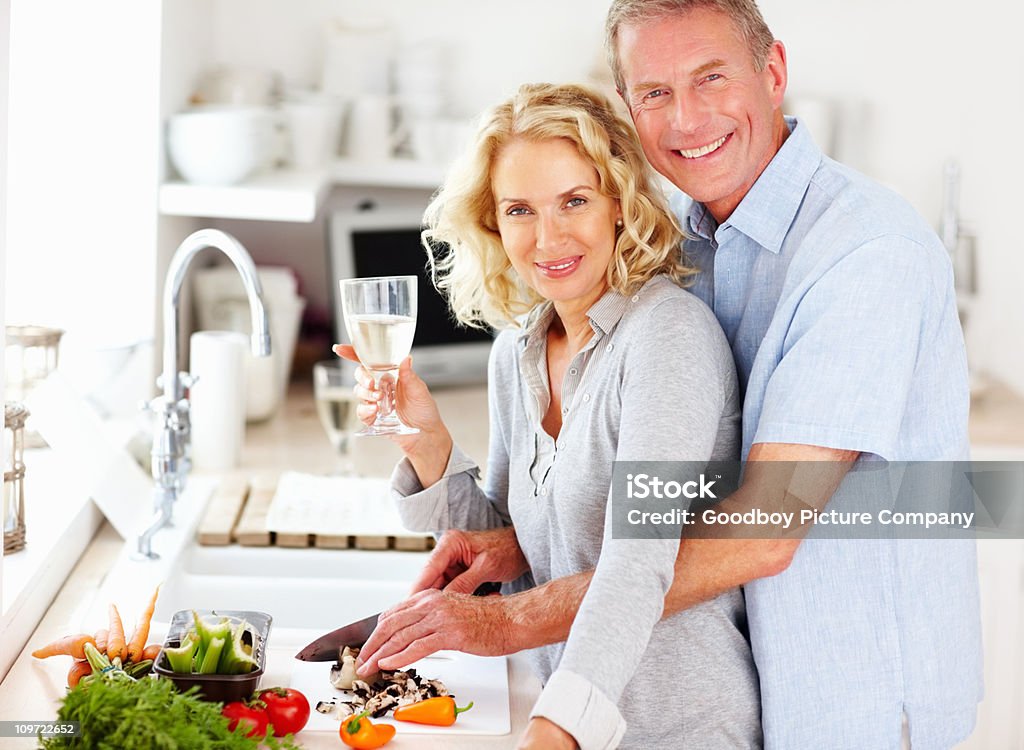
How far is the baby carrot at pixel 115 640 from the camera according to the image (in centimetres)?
128

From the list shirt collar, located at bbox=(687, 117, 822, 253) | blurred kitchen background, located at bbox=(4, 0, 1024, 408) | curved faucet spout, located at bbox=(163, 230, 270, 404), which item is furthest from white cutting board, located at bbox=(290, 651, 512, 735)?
blurred kitchen background, located at bbox=(4, 0, 1024, 408)

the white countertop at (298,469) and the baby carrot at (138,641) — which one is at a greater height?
the baby carrot at (138,641)

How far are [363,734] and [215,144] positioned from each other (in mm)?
1458

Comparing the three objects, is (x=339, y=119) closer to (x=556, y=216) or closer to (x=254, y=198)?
(x=254, y=198)

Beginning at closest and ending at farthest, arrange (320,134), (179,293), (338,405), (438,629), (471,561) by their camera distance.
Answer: (438,629)
(471,561)
(179,293)
(338,405)
(320,134)

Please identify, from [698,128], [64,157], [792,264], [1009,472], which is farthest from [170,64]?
[1009,472]

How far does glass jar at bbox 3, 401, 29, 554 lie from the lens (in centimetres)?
147

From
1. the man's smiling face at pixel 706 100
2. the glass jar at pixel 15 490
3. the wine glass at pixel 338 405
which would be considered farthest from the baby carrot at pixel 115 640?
the wine glass at pixel 338 405

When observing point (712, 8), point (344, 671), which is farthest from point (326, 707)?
point (712, 8)

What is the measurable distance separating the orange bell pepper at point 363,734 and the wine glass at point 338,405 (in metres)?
1.03

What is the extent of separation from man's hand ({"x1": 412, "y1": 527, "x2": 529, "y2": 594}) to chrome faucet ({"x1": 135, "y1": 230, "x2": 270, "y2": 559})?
0.43m

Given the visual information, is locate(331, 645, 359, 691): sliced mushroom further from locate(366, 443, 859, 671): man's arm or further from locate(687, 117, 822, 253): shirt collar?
locate(687, 117, 822, 253): shirt collar

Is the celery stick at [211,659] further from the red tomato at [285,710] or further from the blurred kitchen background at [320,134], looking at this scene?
the blurred kitchen background at [320,134]

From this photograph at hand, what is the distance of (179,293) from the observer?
5.56 ft
